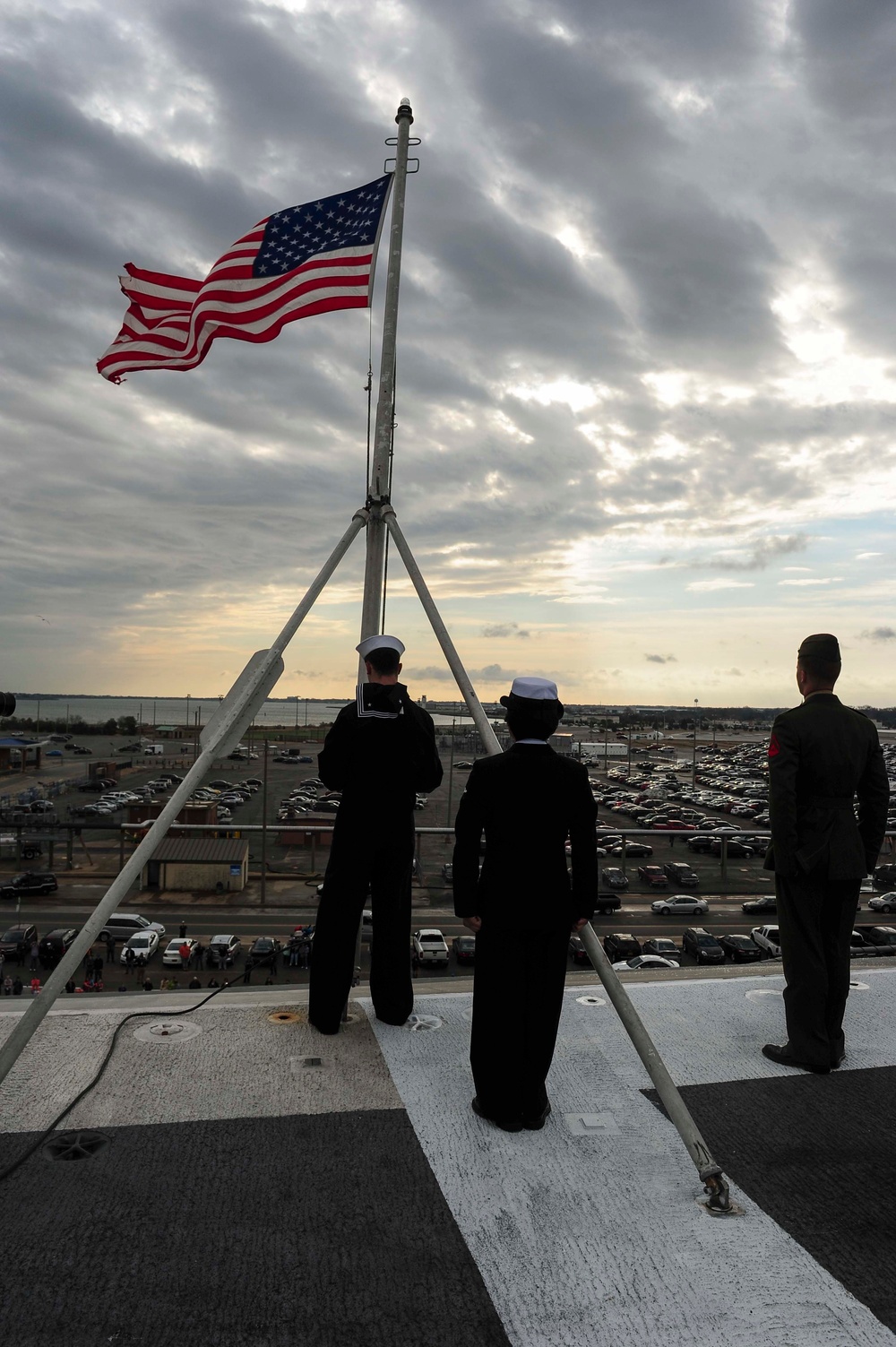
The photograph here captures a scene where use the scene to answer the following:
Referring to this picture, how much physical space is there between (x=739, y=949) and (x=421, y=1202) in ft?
84.9

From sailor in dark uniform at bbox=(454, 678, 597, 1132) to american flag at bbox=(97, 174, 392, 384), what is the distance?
9.76ft

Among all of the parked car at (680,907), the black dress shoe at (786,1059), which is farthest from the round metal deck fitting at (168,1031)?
the parked car at (680,907)

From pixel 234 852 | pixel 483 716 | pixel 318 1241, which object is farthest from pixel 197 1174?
pixel 234 852

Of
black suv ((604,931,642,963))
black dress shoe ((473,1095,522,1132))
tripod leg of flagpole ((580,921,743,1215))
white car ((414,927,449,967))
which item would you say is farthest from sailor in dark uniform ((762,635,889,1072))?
black suv ((604,931,642,963))

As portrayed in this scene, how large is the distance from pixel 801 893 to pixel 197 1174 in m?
2.71

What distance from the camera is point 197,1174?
2.49 metres

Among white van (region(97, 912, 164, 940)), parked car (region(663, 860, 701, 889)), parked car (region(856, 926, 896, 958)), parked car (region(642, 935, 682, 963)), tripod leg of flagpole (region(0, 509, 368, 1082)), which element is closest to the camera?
tripod leg of flagpole (region(0, 509, 368, 1082))

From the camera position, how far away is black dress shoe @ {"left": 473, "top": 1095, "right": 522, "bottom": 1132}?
287 cm

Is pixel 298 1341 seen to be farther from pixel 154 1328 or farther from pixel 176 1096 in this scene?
pixel 176 1096

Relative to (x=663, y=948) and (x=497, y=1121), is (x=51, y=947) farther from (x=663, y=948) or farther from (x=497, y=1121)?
(x=497, y=1121)

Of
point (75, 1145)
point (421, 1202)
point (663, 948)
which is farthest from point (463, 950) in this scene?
point (421, 1202)

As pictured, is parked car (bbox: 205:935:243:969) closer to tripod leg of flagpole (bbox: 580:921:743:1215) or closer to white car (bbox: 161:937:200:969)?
white car (bbox: 161:937:200:969)

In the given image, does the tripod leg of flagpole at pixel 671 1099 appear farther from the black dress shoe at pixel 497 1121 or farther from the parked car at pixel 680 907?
the parked car at pixel 680 907

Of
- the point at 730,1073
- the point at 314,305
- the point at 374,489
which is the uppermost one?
the point at 314,305
